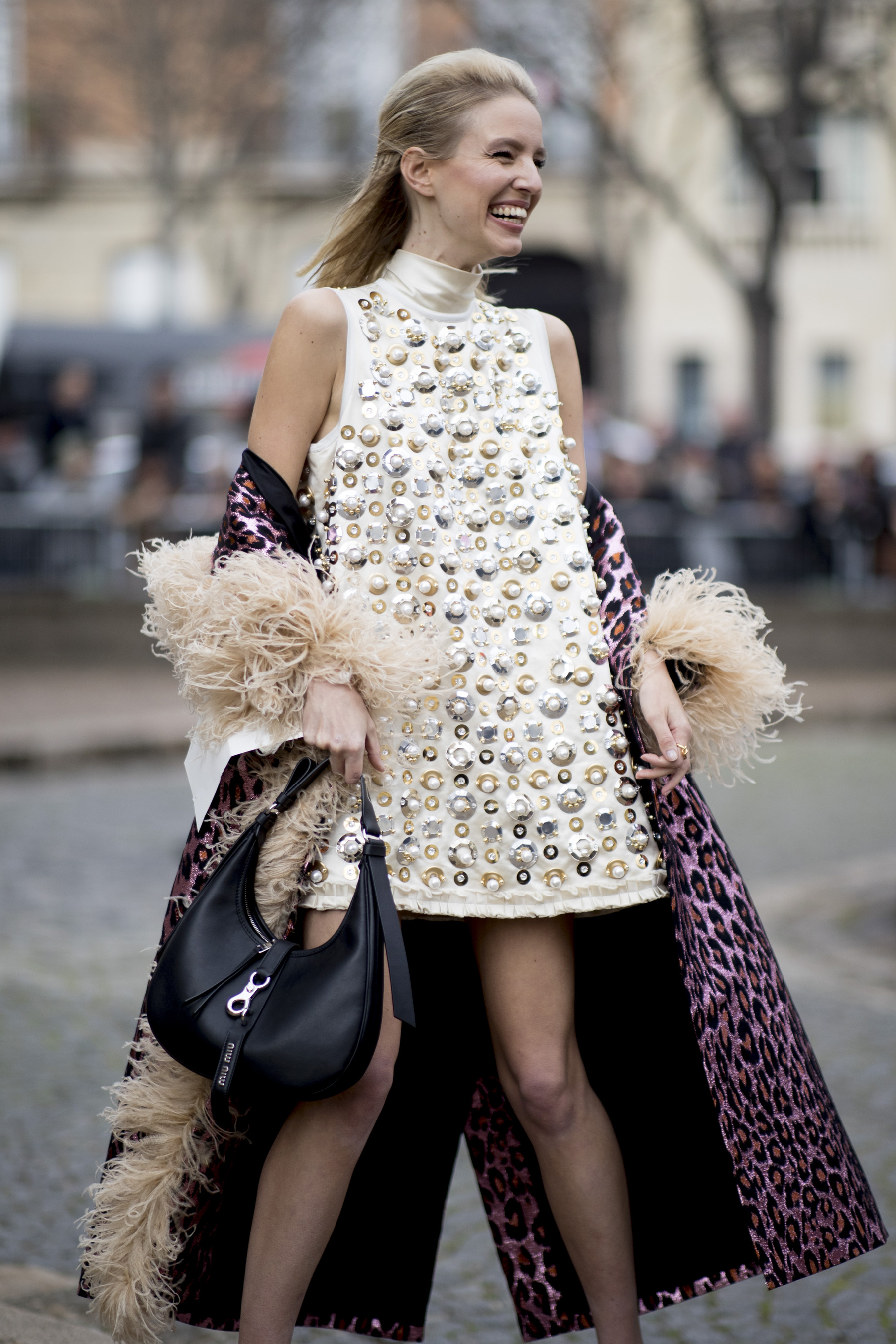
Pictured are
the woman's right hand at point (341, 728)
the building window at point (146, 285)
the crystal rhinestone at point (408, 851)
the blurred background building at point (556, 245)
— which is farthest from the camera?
the building window at point (146, 285)

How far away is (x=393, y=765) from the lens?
248cm

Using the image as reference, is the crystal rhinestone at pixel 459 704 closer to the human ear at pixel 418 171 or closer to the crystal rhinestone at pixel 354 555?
the crystal rhinestone at pixel 354 555

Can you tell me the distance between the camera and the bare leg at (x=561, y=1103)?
250 cm

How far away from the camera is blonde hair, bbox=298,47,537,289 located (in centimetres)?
254

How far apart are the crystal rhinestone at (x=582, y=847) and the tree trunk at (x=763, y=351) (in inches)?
628

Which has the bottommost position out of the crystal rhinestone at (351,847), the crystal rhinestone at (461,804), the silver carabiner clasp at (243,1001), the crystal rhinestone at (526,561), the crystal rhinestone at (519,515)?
the silver carabiner clasp at (243,1001)

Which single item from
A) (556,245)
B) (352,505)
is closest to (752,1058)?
(352,505)

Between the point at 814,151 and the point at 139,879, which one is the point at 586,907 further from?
the point at 814,151

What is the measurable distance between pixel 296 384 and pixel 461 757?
1.92 feet

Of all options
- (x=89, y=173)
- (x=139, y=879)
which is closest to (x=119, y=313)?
(x=89, y=173)

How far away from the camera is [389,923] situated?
232 cm

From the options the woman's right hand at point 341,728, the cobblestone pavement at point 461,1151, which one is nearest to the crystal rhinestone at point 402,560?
the woman's right hand at point 341,728

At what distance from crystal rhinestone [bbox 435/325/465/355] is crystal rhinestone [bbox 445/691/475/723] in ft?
1.73

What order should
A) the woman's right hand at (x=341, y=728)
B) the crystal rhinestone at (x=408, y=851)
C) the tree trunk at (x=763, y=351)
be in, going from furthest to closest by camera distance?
the tree trunk at (x=763, y=351)
the crystal rhinestone at (x=408, y=851)
the woman's right hand at (x=341, y=728)
